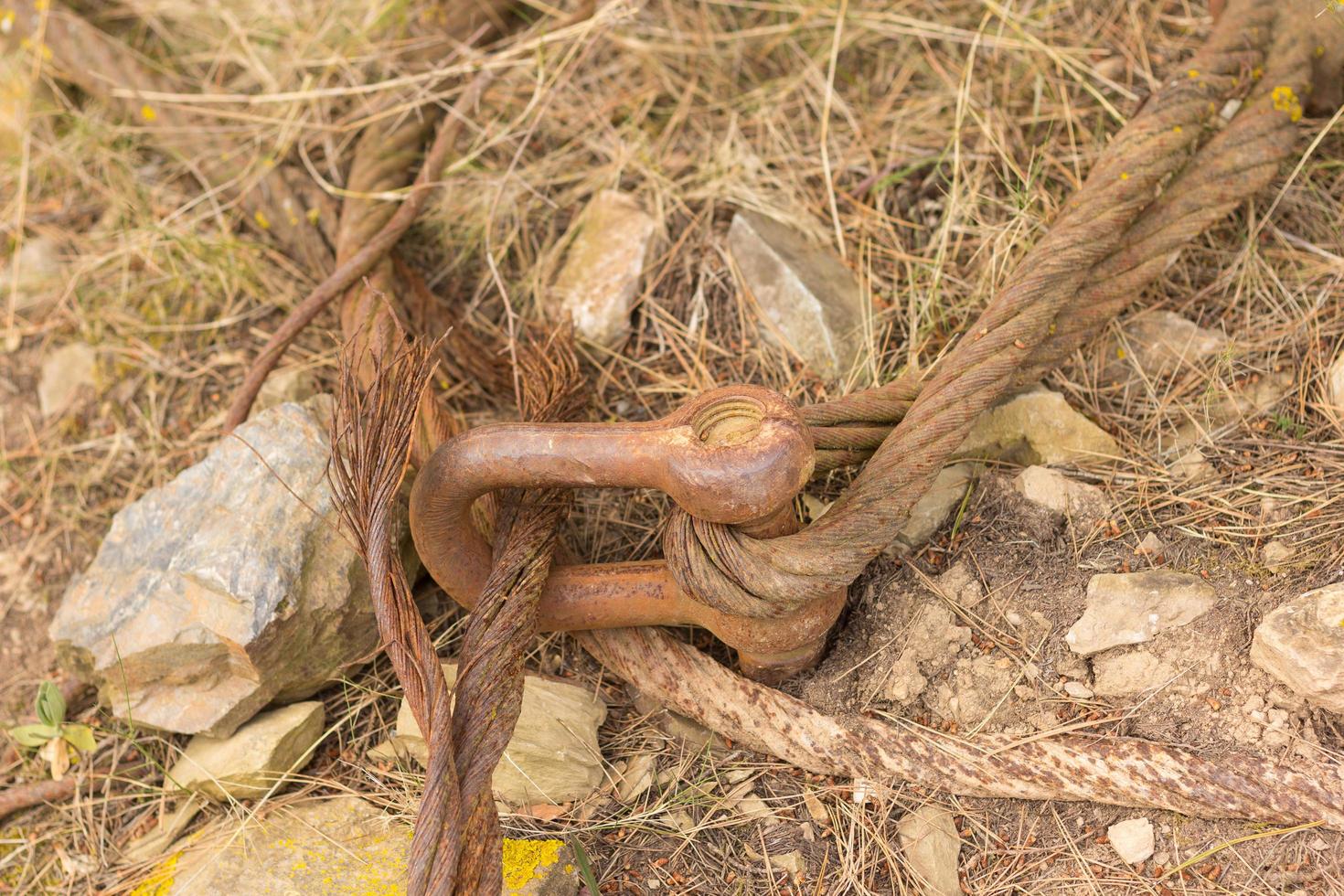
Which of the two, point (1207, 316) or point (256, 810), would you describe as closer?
point (256, 810)

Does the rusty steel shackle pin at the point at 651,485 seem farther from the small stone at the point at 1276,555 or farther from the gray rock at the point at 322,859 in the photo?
the small stone at the point at 1276,555

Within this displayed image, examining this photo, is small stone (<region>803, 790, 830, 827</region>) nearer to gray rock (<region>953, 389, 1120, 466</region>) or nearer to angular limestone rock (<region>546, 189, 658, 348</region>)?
gray rock (<region>953, 389, 1120, 466</region>)

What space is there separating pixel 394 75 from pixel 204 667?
4.96 feet

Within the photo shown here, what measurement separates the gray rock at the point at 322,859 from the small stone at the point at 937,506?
30.8 inches

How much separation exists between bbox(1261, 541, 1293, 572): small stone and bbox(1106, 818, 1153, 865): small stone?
1.49ft

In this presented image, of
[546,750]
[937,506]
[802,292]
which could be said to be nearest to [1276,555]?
[937,506]

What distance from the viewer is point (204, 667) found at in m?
1.89

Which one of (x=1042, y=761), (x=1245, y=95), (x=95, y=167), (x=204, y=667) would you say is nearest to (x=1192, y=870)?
(x=1042, y=761)

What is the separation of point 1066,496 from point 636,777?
882 millimetres

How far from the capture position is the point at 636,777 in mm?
1776

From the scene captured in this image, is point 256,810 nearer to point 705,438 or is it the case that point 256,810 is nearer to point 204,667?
point 204,667

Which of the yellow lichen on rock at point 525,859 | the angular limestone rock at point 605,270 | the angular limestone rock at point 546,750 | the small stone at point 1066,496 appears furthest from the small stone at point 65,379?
the small stone at point 1066,496

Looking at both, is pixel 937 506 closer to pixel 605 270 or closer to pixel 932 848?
pixel 932 848

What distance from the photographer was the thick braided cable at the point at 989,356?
5.17 feet
